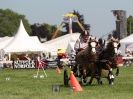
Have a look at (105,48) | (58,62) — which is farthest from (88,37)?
(58,62)

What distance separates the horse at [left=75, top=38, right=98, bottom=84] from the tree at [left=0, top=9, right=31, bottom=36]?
419 ft

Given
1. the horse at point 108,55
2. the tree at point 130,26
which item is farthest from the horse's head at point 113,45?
the tree at point 130,26

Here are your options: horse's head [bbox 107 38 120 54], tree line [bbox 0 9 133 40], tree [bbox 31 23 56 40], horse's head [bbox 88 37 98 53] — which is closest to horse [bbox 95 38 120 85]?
horse's head [bbox 107 38 120 54]

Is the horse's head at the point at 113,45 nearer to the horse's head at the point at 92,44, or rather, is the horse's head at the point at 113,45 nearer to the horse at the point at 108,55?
the horse at the point at 108,55

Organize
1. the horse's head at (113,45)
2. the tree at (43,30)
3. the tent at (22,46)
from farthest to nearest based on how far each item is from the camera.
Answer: the tree at (43,30), the tent at (22,46), the horse's head at (113,45)

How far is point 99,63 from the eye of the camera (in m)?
22.8

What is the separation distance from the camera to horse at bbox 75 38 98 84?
865 inches

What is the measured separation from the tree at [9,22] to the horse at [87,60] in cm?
12773

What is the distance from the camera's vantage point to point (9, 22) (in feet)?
522

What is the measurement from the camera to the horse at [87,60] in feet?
72.1

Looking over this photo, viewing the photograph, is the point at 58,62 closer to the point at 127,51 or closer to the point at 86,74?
the point at 127,51

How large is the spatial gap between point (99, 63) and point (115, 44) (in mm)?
1069

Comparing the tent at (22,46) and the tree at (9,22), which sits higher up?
the tree at (9,22)

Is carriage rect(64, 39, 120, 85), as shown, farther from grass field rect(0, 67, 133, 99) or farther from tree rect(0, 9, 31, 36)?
tree rect(0, 9, 31, 36)
